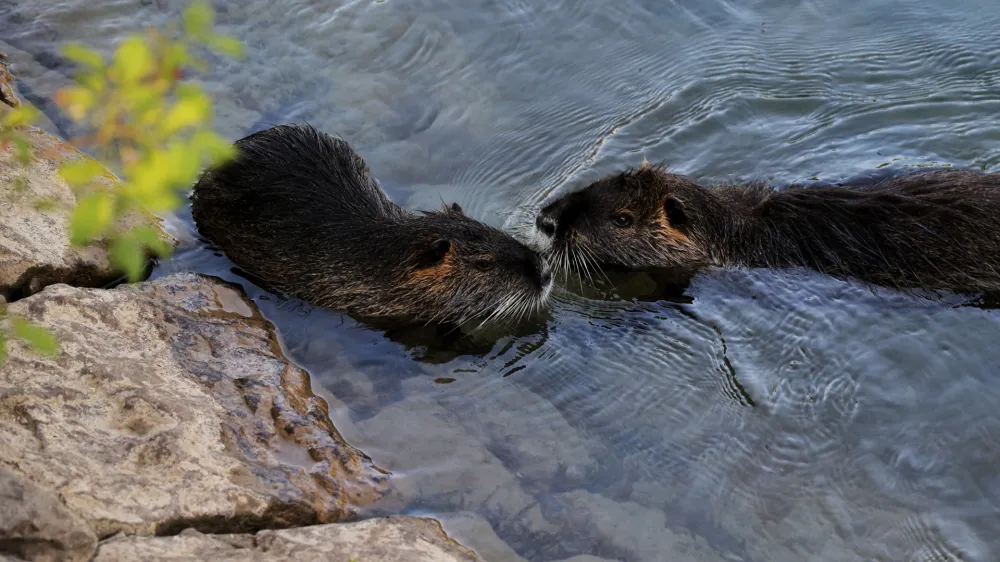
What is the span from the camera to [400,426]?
3.72m

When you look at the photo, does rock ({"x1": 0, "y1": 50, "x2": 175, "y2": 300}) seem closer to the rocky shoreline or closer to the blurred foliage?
the rocky shoreline

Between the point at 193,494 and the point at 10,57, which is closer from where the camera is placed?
the point at 193,494

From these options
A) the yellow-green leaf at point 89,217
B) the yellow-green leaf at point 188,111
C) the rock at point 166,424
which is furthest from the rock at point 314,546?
the yellow-green leaf at point 188,111

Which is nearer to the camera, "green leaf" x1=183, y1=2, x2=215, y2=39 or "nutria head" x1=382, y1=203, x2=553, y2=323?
"green leaf" x1=183, y1=2, x2=215, y2=39

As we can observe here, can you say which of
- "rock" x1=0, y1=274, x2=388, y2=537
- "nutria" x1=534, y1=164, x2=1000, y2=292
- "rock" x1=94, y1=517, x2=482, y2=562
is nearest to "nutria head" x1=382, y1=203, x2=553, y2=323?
"nutria" x1=534, y1=164, x2=1000, y2=292

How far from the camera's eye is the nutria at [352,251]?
459 cm

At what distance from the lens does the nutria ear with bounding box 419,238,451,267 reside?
15.0ft

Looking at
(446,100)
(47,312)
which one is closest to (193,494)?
(47,312)

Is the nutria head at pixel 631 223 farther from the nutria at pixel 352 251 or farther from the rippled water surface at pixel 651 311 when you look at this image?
the nutria at pixel 352 251

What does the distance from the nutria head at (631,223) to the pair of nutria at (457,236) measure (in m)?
0.06

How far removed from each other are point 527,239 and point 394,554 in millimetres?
2638

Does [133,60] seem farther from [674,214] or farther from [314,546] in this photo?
[674,214]

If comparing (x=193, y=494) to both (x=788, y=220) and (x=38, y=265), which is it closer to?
(x=38, y=265)

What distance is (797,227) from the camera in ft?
15.3
